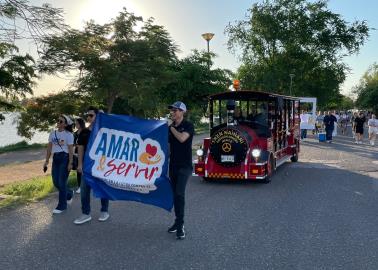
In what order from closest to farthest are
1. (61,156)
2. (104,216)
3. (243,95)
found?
(104,216) → (61,156) → (243,95)

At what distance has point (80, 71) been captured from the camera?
39.4ft

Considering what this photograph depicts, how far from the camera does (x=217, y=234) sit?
6543 millimetres

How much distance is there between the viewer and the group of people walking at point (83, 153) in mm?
6336

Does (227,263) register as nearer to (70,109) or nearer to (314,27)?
(70,109)

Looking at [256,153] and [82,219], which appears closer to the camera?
[82,219]

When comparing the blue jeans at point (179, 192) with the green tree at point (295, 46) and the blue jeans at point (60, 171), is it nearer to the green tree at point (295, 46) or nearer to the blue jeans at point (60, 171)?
the blue jeans at point (60, 171)

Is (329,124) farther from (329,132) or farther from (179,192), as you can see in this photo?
(179,192)

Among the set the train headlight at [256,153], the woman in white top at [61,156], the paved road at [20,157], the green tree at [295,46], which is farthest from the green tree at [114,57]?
the green tree at [295,46]

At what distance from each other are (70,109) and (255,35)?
39.1 meters

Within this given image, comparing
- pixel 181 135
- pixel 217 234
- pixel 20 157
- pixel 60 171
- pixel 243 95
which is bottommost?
pixel 20 157

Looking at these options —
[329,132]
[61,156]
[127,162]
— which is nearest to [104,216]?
[127,162]

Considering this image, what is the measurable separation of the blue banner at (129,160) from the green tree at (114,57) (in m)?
3.01

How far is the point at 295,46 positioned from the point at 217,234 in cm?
4630

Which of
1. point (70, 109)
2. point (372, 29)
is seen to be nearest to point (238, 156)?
point (70, 109)
